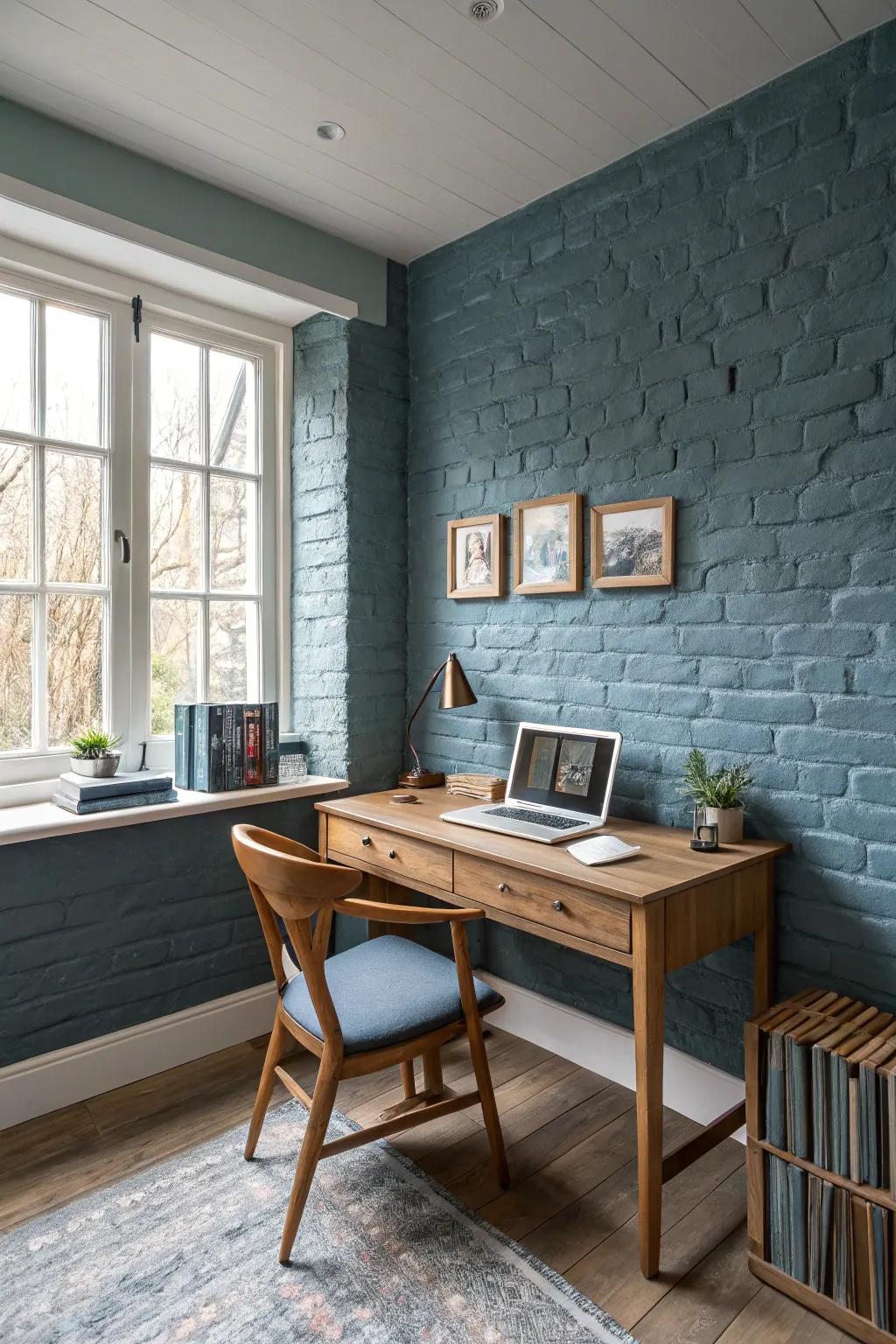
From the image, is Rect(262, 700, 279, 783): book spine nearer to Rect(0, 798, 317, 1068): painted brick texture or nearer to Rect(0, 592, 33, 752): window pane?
Rect(0, 798, 317, 1068): painted brick texture

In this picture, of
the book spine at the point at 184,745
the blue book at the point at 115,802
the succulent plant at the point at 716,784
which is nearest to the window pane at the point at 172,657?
the book spine at the point at 184,745

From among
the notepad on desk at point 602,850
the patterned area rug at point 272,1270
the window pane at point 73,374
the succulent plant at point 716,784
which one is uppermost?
the window pane at point 73,374

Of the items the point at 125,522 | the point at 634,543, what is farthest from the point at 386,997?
the point at 125,522

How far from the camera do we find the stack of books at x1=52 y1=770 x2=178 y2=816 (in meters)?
2.24

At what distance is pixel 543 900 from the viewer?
6.09 ft

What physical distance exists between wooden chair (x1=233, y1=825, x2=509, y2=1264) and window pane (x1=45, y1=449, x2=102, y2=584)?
1097mm

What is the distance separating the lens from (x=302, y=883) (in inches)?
61.9

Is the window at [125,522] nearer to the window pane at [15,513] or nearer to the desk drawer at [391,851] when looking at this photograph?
the window pane at [15,513]

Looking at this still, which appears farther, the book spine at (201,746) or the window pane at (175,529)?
the window pane at (175,529)

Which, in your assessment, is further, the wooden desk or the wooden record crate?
the wooden desk

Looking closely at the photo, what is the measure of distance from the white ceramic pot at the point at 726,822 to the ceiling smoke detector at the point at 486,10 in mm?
1842

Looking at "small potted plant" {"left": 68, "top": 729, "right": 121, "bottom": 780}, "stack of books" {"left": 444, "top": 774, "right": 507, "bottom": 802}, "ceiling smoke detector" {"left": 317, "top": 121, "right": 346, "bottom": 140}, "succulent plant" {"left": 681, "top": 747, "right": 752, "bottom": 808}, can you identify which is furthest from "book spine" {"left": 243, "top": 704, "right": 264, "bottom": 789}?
"ceiling smoke detector" {"left": 317, "top": 121, "right": 346, "bottom": 140}

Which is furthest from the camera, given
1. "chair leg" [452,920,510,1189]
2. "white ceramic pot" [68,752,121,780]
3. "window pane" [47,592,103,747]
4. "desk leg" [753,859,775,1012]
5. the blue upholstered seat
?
"window pane" [47,592,103,747]

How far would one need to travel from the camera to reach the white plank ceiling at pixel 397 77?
1.80 m
